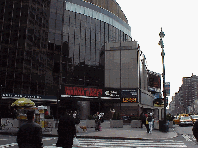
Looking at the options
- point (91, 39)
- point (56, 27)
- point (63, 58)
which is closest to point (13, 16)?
point (56, 27)

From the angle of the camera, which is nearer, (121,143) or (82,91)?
(121,143)

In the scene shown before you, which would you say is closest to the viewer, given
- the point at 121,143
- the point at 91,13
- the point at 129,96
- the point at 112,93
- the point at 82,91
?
the point at 121,143

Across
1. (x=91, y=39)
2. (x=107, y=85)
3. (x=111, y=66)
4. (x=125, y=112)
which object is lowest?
(x=125, y=112)

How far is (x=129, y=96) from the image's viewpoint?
175ft

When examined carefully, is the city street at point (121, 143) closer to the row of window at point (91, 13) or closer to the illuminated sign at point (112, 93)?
the illuminated sign at point (112, 93)

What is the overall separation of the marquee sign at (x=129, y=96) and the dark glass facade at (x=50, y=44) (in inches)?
217

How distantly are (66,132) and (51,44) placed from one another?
139 ft

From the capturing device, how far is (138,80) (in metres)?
54.6

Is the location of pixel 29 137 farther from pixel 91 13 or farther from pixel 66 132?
pixel 91 13

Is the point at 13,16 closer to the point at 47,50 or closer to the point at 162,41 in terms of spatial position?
the point at 47,50

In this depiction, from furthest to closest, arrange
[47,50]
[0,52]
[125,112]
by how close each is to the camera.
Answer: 1. [125,112]
2. [47,50]
3. [0,52]

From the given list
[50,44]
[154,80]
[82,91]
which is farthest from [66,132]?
[154,80]

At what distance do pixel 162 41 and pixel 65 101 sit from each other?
2813cm

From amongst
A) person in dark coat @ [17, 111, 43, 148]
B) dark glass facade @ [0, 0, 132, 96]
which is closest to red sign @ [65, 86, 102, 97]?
dark glass facade @ [0, 0, 132, 96]
